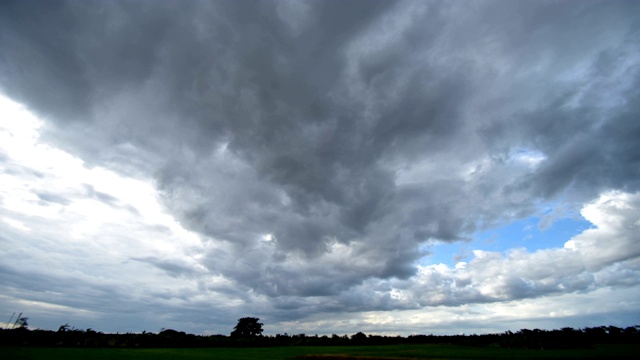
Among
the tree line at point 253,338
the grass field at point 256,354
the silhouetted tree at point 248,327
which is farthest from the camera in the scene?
the silhouetted tree at point 248,327

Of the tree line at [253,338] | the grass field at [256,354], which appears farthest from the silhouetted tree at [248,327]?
the grass field at [256,354]

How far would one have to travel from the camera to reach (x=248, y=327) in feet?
526

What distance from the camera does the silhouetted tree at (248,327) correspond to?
157875mm

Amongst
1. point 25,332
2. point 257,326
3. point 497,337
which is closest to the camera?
point 25,332

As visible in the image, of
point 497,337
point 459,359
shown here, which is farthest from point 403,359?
point 497,337

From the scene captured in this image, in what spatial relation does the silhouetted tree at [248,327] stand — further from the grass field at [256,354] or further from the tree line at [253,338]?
the grass field at [256,354]

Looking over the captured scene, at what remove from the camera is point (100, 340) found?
243 feet

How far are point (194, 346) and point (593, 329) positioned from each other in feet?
565

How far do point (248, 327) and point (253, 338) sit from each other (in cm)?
4987

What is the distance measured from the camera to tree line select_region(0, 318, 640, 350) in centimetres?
7062

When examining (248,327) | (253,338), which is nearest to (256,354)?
(253,338)

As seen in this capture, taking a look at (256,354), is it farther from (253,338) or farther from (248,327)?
(248,327)

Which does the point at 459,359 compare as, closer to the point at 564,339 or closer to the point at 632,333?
the point at 564,339

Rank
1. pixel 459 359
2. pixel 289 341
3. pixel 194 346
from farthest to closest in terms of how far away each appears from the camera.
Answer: pixel 289 341, pixel 194 346, pixel 459 359
